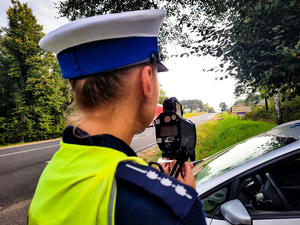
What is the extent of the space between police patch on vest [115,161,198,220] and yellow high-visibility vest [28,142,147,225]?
30 millimetres

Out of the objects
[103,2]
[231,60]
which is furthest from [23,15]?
[231,60]

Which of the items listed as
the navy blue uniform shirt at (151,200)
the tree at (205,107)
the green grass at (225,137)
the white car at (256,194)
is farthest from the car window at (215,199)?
the tree at (205,107)

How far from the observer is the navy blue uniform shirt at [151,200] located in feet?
1.46

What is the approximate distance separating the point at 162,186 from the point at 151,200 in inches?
1.8

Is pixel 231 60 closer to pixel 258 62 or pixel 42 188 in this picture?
pixel 258 62

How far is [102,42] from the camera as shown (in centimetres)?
67

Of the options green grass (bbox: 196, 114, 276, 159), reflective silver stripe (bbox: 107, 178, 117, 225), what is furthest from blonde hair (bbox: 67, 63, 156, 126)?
green grass (bbox: 196, 114, 276, 159)

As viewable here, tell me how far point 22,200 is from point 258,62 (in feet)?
19.1

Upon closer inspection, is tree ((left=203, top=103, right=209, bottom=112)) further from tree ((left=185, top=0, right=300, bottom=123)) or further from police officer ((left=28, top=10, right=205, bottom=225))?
police officer ((left=28, top=10, right=205, bottom=225))

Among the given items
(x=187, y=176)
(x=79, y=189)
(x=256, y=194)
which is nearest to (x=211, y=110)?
(x=256, y=194)

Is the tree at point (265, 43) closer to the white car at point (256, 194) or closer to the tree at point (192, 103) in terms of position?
the white car at point (256, 194)

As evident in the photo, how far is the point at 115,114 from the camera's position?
676mm

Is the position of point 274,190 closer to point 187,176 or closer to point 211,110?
point 187,176

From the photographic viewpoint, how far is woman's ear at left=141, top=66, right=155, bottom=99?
2.28 ft
